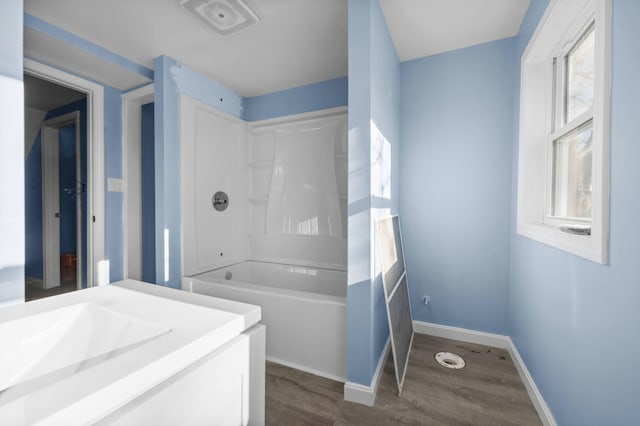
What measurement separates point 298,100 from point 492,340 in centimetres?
281

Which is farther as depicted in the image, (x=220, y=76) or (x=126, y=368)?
(x=220, y=76)

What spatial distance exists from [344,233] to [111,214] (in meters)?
2.27

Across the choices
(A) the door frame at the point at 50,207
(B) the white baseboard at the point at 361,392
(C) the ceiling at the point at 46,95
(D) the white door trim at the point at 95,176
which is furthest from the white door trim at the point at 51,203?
(B) the white baseboard at the point at 361,392

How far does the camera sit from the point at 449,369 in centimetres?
196

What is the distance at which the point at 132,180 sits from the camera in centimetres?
295

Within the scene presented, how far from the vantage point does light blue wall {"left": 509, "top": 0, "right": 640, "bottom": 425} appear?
2.87 ft

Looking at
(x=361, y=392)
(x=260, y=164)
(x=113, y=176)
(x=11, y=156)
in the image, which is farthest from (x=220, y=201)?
(x=361, y=392)

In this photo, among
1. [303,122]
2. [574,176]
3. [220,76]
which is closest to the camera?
[574,176]

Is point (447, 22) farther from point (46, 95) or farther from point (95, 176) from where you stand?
point (46, 95)

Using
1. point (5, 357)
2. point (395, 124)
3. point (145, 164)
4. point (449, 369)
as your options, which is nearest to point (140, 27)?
point (145, 164)

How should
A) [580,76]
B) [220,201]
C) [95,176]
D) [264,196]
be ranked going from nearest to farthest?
1. [580,76]
2. [95,176]
3. [220,201]
4. [264,196]

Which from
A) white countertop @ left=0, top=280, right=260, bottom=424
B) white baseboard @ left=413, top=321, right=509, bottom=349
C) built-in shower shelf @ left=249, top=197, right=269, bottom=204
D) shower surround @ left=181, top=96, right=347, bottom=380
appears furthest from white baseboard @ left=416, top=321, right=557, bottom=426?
built-in shower shelf @ left=249, top=197, right=269, bottom=204

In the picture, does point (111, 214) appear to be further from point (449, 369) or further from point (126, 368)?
point (449, 369)

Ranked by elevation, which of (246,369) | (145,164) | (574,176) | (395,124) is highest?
(395,124)
